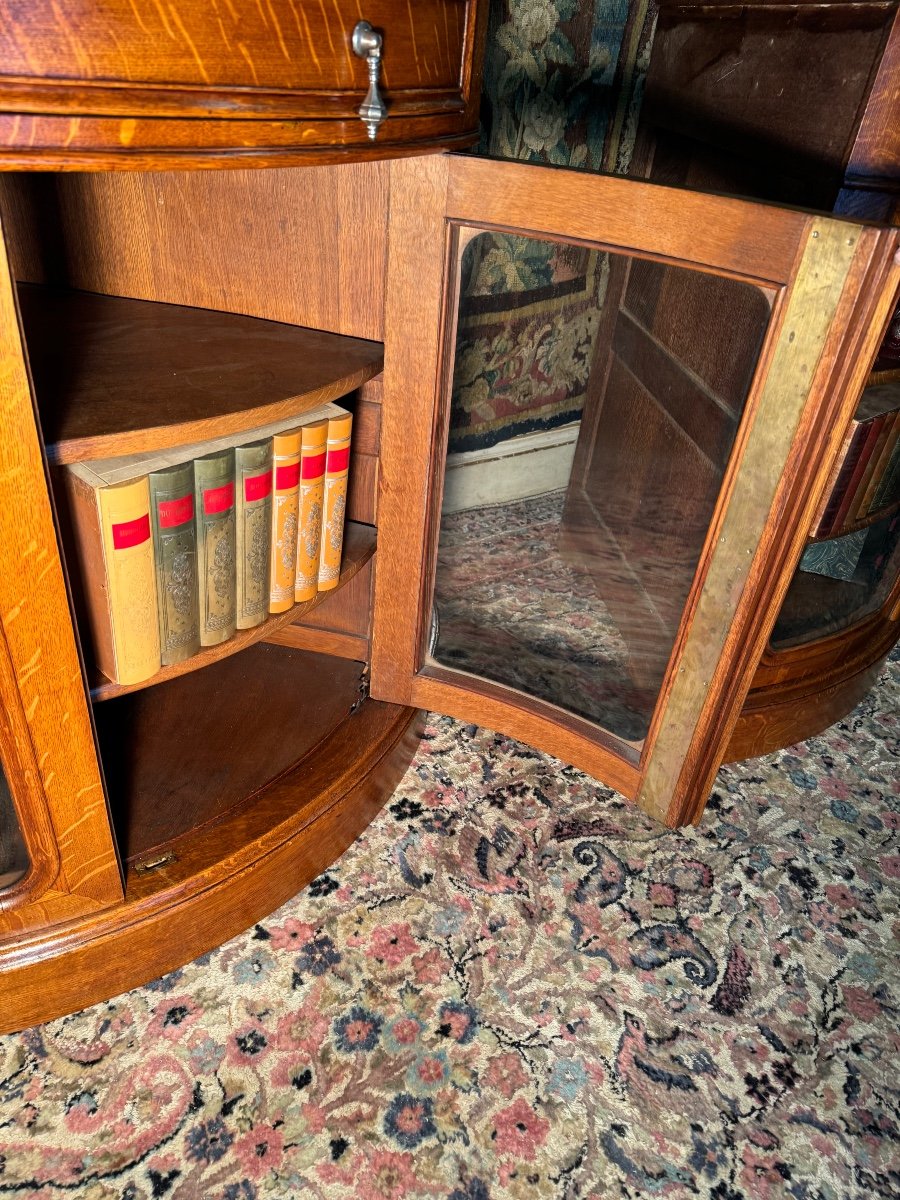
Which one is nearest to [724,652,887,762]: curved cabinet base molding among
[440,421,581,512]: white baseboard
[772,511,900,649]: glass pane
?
[772,511,900,649]: glass pane

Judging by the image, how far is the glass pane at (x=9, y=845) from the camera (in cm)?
87

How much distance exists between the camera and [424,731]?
147 centimetres

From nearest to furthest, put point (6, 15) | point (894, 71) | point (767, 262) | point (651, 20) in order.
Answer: point (6, 15), point (767, 262), point (894, 71), point (651, 20)

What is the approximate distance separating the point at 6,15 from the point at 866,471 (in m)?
1.12

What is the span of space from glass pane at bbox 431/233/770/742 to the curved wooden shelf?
21cm

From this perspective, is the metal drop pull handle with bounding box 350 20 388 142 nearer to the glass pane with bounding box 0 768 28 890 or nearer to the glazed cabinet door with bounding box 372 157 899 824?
the glazed cabinet door with bounding box 372 157 899 824

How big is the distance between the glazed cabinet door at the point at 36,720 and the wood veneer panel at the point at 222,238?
47 cm

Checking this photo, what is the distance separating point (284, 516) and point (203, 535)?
122mm

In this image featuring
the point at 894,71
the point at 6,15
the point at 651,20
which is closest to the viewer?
the point at 6,15

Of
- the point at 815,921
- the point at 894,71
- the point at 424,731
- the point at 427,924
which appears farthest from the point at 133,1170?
the point at 894,71

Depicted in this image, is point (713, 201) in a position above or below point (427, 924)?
above

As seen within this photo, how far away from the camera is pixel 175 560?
91cm

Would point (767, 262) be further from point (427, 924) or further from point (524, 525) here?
point (427, 924)

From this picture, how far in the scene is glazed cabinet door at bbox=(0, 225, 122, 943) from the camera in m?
0.69
